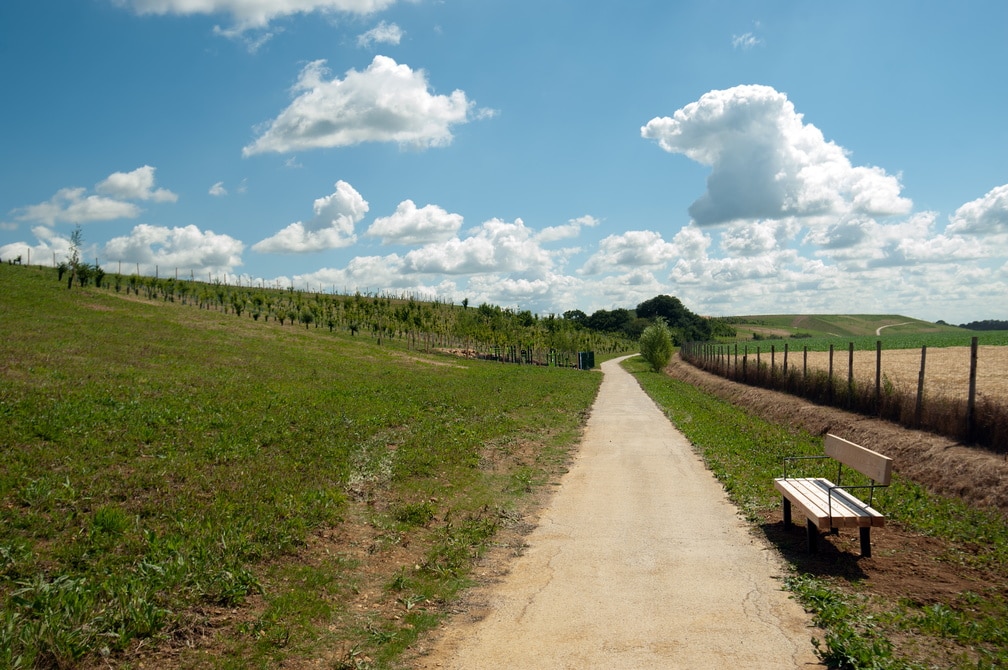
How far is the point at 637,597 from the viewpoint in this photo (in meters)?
6.21

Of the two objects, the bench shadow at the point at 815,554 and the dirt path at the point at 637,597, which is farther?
the bench shadow at the point at 815,554

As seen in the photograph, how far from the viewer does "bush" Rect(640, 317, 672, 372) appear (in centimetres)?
5956

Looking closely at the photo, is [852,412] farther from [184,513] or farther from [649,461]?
[184,513]

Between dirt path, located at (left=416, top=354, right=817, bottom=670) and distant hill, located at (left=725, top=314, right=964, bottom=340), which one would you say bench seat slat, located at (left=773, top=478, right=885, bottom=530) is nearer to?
dirt path, located at (left=416, top=354, right=817, bottom=670)

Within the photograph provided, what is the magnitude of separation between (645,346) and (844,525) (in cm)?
5590

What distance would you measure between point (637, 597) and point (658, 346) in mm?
55351

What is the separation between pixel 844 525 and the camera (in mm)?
6949

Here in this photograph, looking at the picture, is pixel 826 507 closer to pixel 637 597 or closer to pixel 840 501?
pixel 840 501

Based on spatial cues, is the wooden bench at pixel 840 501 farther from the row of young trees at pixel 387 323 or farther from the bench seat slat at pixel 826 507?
the row of young trees at pixel 387 323

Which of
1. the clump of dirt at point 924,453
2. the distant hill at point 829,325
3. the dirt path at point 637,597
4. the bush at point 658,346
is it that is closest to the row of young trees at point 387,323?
the bush at point 658,346

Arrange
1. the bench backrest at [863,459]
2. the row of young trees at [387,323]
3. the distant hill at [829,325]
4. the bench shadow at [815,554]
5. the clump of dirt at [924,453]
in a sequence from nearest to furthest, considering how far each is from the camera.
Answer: the bench shadow at [815,554]
the bench backrest at [863,459]
the clump of dirt at [924,453]
the row of young trees at [387,323]
the distant hill at [829,325]

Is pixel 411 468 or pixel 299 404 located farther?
pixel 299 404

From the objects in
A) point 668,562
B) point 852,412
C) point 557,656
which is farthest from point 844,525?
point 852,412

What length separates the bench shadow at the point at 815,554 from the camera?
272 inches
